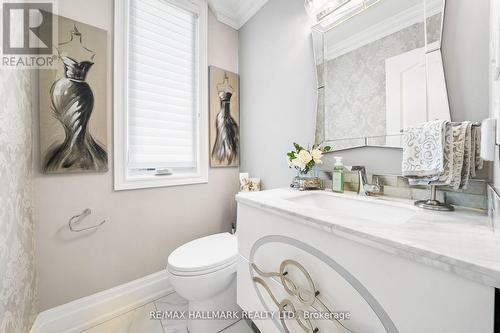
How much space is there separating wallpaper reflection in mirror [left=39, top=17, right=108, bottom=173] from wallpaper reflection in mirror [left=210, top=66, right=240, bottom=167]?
0.78m

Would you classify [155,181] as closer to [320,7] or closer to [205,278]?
[205,278]

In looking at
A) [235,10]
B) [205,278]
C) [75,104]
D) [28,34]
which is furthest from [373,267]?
[235,10]

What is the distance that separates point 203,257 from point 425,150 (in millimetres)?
1173

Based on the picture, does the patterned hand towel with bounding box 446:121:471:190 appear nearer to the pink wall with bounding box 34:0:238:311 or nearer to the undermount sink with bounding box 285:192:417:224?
the undermount sink with bounding box 285:192:417:224

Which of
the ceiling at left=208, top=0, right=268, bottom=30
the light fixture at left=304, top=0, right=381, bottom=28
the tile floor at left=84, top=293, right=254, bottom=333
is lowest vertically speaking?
the tile floor at left=84, top=293, right=254, bottom=333

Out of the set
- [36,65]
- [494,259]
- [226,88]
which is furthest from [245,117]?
[494,259]

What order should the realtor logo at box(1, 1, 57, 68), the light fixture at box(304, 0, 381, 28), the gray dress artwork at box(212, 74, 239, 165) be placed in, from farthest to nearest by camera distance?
the gray dress artwork at box(212, 74, 239, 165) → the light fixture at box(304, 0, 381, 28) → the realtor logo at box(1, 1, 57, 68)

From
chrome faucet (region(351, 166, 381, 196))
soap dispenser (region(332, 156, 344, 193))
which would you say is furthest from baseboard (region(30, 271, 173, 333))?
chrome faucet (region(351, 166, 381, 196))

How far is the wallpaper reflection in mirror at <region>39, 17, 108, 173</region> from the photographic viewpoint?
1.14m

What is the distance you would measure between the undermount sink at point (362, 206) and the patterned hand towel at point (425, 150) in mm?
142

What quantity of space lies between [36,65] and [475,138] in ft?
6.75

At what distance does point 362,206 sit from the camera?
928 millimetres

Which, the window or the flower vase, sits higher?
the window

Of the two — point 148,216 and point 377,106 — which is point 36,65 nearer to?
point 148,216
